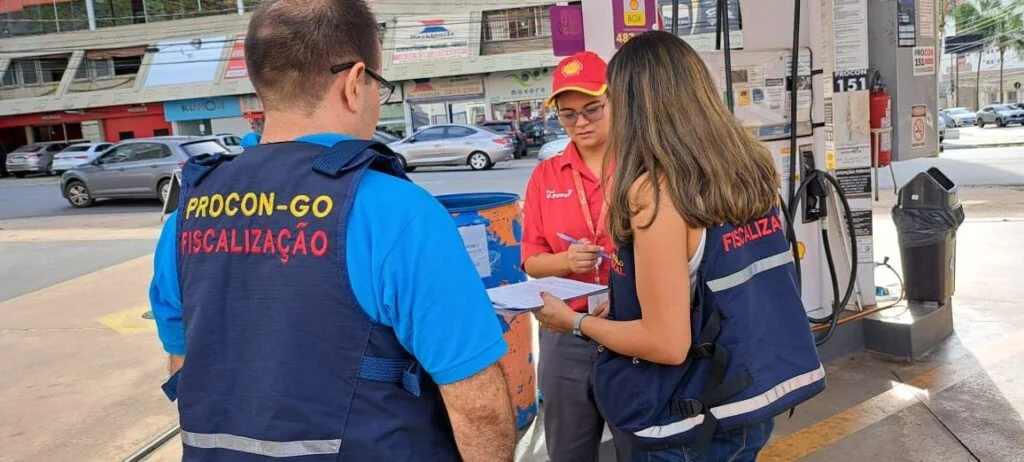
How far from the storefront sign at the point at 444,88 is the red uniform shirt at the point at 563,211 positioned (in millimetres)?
28226

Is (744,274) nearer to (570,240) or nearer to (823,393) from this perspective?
(570,240)

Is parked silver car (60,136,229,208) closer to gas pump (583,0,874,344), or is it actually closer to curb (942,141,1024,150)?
gas pump (583,0,874,344)

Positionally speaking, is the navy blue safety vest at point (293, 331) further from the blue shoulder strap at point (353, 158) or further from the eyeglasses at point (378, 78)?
the eyeglasses at point (378, 78)

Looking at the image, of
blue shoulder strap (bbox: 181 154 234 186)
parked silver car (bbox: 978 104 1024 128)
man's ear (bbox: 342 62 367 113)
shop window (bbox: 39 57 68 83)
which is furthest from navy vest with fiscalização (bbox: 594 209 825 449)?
parked silver car (bbox: 978 104 1024 128)

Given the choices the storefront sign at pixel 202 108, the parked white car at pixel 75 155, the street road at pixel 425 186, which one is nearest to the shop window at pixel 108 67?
the storefront sign at pixel 202 108

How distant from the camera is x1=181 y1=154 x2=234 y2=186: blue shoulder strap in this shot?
1437 millimetres

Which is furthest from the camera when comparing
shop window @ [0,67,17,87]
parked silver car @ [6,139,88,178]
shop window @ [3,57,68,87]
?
shop window @ [3,57,68,87]

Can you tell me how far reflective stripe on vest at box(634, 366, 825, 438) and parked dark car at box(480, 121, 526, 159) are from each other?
20448mm

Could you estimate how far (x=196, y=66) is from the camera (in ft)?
110

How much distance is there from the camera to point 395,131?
32.0 m

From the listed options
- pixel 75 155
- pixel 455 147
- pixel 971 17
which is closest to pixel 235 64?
pixel 75 155

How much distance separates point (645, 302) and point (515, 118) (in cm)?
2969

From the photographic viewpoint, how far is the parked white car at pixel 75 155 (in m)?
26.3

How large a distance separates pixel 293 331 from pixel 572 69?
5.44 feet
